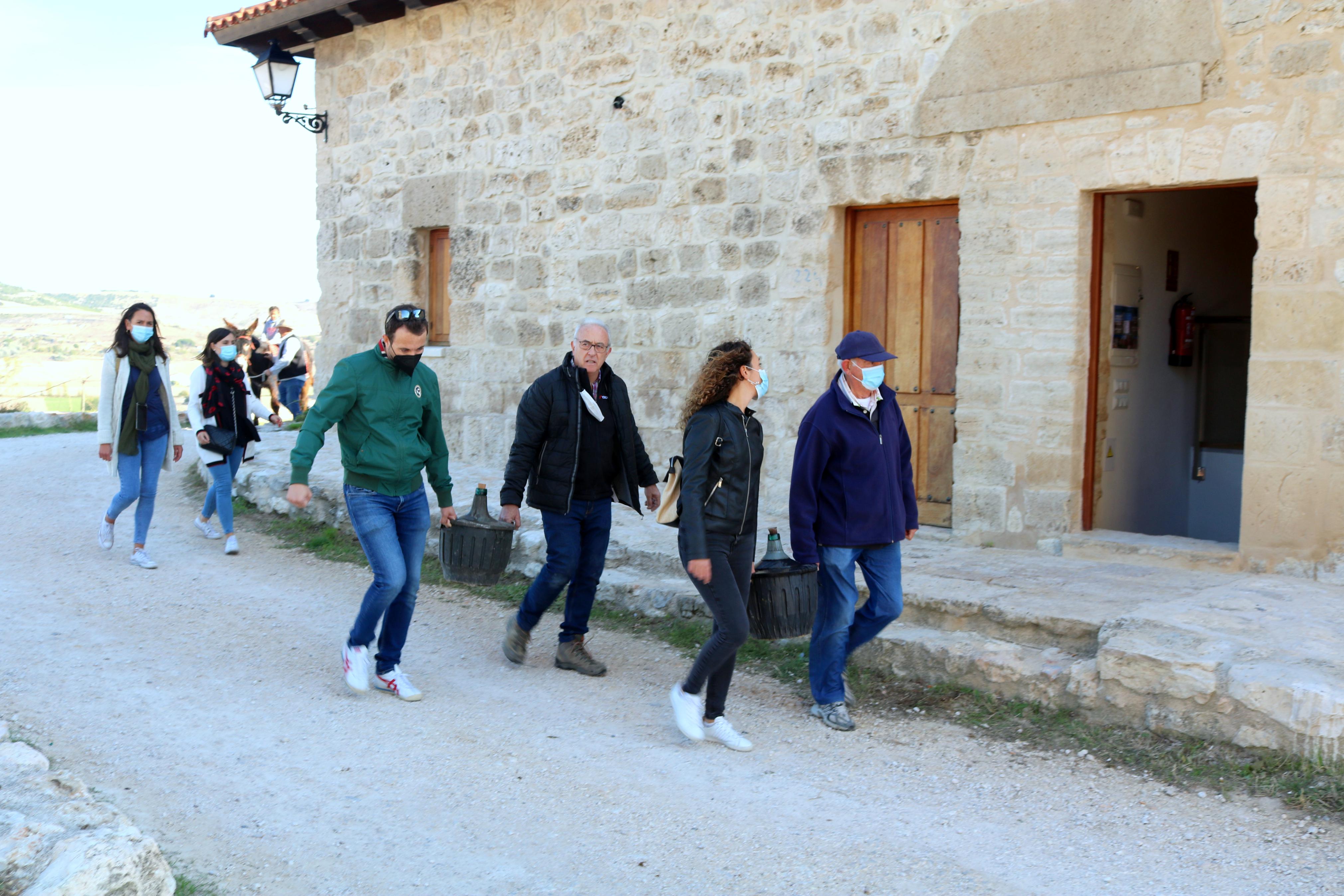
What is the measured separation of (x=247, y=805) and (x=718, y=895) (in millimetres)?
1623

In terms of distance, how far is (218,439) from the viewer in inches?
308

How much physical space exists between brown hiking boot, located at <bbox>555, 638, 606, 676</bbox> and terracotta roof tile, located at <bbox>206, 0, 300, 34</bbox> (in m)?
7.48

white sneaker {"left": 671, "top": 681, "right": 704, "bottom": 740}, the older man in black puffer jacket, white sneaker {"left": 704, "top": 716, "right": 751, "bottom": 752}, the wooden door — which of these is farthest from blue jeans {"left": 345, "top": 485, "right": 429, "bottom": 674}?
the wooden door

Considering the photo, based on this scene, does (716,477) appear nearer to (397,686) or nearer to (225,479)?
(397,686)

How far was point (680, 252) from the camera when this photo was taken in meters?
8.45

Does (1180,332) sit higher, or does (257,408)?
(1180,332)

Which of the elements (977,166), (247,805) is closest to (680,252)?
(977,166)

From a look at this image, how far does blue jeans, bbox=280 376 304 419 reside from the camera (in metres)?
15.7

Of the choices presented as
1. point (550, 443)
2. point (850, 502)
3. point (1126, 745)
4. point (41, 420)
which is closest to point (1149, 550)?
point (1126, 745)

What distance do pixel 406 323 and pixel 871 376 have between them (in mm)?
1953

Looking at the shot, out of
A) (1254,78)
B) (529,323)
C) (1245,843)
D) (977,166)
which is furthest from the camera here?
(529,323)

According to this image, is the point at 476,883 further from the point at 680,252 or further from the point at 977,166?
the point at 680,252

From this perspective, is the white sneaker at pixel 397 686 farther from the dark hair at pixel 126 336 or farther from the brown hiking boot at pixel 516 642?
the dark hair at pixel 126 336

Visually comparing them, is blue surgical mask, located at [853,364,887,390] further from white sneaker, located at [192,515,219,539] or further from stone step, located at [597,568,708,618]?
white sneaker, located at [192,515,219,539]
